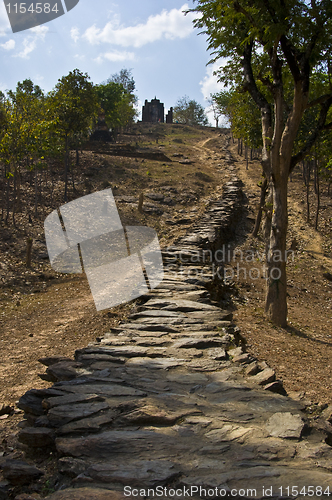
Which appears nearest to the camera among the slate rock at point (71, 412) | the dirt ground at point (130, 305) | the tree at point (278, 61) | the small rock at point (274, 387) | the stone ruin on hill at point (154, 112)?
the slate rock at point (71, 412)

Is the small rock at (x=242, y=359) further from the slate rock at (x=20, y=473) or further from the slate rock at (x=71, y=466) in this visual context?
the slate rock at (x=20, y=473)

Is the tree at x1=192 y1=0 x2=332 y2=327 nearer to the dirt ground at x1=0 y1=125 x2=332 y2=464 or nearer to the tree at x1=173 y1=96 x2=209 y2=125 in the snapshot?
the dirt ground at x1=0 y1=125 x2=332 y2=464

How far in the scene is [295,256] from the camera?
15.8m

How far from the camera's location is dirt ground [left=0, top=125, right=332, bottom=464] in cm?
604

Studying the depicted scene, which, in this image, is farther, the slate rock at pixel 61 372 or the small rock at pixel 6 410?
the small rock at pixel 6 410

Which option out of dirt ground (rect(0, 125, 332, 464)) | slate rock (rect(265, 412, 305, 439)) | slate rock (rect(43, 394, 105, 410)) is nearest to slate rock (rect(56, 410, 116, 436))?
slate rock (rect(43, 394, 105, 410))

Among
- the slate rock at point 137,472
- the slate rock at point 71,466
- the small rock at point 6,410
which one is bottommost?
the small rock at point 6,410

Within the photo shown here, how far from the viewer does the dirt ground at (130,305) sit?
19.8 ft

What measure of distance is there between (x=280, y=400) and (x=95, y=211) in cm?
1751

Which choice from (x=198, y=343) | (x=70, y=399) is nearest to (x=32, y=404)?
(x=70, y=399)

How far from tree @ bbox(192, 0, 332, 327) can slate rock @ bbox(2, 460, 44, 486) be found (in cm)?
667

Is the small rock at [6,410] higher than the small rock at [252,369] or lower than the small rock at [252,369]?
lower

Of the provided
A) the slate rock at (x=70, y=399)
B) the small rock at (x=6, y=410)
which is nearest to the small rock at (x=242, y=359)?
the slate rock at (x=70, y=399)

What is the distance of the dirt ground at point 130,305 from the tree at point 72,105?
380 centimetres
